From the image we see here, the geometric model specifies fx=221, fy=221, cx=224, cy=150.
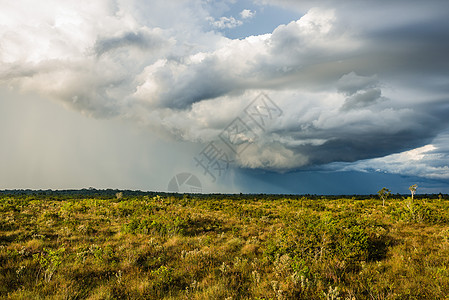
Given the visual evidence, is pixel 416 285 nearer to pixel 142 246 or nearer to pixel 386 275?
pixel 386 275

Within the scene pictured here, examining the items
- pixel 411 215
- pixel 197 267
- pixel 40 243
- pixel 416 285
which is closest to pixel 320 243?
pixel 416 285

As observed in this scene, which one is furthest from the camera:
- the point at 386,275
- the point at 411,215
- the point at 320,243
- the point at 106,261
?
the point at 411,215

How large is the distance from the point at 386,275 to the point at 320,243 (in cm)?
226

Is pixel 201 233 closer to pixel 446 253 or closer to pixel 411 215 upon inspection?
pixel 446 253

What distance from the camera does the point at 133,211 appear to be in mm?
21359

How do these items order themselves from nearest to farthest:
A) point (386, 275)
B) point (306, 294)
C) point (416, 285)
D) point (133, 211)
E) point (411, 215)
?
1. point (306, 294)
2. point (416, 285)
3. point (386, 275)
4. point (411, 215)
5. point (133, 211)

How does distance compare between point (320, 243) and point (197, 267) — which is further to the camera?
point (320, 243)

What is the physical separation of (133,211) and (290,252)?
56.8ft

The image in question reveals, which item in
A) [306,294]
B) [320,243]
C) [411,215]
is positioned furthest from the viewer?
[411,215]

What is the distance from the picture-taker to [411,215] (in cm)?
1742

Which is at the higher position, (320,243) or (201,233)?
(320,243)

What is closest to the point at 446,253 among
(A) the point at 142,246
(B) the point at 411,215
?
(B) the point at 411,215

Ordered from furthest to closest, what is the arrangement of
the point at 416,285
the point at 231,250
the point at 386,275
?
the point at 231,250 → the point at 386,275 → the point at 416,285

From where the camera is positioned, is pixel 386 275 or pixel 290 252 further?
pixel 290 252
